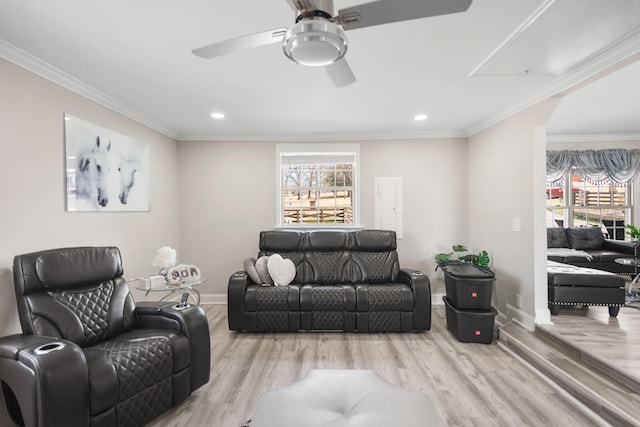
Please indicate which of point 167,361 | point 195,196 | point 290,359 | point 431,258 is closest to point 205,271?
point 195,196

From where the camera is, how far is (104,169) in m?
2.95

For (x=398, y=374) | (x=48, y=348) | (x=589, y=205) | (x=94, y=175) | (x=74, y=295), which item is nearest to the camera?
(x=48, y=348)

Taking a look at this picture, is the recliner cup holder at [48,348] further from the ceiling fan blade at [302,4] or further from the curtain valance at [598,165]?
the curtain valance at [598,165]

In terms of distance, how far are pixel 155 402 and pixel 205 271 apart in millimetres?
2713

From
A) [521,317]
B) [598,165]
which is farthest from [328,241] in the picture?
[598,165]

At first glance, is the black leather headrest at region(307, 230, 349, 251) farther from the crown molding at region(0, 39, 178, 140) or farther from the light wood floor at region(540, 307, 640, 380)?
the crown molding at region(0, 39, 178, 140)

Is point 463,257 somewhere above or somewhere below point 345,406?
above

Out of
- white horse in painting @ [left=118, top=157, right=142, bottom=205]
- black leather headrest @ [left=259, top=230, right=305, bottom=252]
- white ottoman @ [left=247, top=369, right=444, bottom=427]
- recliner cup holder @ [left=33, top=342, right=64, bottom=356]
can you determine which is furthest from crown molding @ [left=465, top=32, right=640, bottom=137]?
white horse in painting @ [left=118, top=157, right=142, bottom=205]

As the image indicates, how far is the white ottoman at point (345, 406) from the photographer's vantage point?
128cm

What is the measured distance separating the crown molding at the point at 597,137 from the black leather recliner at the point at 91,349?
21.0 feet

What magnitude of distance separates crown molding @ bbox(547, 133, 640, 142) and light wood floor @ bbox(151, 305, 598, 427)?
4.28 metres

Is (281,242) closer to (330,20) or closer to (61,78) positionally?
(61,78)

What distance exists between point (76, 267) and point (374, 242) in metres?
3.11

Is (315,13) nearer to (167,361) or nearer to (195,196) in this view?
(167,361)
